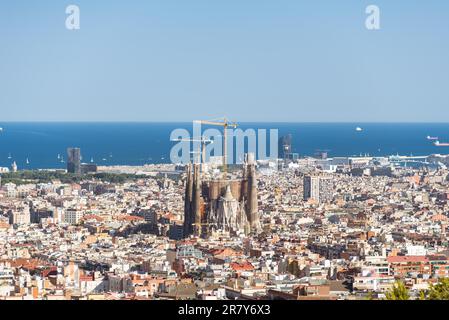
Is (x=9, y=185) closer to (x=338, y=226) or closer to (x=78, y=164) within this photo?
(x=78, y=164)

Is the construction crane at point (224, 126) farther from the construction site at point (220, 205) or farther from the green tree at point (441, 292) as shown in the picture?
the green tree at point (441, 292)

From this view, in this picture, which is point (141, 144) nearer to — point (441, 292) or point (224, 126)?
point (224, 126)

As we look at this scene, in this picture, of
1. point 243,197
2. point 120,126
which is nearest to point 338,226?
point 243,197

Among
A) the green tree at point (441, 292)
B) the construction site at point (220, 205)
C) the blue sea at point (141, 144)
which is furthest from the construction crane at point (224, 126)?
the green tree at point (441, 292)

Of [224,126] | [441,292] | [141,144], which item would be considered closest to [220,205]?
[224,126]

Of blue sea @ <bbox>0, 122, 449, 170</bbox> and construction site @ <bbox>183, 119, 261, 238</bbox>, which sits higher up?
blue sea @ <bbox>0, 122, 449, 170</bbox>

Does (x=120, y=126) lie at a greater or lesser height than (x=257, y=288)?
greater

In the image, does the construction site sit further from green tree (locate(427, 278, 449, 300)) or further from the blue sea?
the blue sea

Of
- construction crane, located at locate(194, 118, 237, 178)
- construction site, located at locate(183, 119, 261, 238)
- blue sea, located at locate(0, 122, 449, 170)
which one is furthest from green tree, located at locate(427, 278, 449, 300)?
blue sea, located at locate(0, 122, 449, 170)
